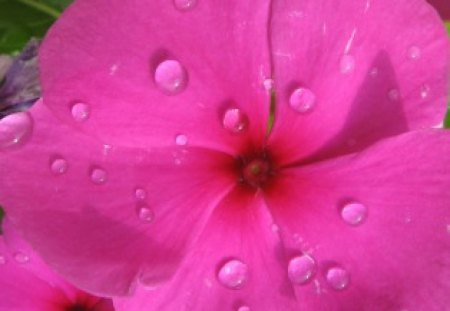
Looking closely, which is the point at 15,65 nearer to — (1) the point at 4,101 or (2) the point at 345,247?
(1) the point at 4,101

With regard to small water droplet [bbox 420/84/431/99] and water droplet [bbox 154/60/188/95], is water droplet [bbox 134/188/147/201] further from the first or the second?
small water droplet [bbox 420/84/431/99]

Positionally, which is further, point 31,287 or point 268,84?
point 31,287

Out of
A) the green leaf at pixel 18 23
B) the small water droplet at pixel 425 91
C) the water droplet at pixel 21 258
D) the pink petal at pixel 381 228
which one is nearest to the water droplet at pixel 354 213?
the pink petal at pixel 381 228

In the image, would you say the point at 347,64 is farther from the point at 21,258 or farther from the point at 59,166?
the point at 21,258

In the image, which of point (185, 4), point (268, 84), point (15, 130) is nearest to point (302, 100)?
point (268, 84)

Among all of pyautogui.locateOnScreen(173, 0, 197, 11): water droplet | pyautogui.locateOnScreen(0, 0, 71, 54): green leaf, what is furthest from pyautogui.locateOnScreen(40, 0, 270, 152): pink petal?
pyautogui.locateOnScreen(0, 0, 71, 54): green leaf

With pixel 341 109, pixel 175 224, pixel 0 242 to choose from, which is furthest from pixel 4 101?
pixel 341 109
